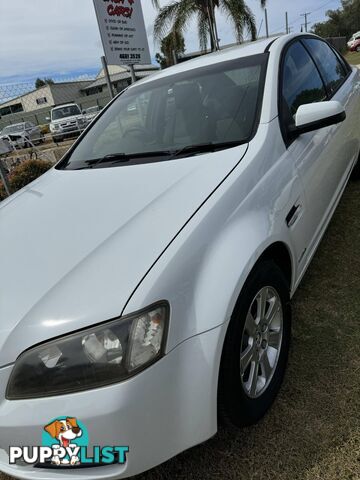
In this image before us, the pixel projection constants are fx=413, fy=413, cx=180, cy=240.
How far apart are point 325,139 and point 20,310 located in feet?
7.09

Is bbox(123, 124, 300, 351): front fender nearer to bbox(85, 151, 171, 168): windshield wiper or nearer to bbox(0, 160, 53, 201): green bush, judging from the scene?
bbox(85, 151, 171, 168): windshield wiper

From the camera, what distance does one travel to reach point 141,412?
1329 mm

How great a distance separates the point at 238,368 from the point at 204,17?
16215 mm

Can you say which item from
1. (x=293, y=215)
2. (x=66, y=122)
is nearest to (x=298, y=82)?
(x=293, y=215)

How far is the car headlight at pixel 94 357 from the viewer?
52.9 inches

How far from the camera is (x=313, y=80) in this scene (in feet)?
9.74

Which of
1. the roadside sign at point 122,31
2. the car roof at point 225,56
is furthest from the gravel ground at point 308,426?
the roadside sign at point 122,31

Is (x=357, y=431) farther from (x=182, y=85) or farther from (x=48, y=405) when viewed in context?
(x=182, y=85)

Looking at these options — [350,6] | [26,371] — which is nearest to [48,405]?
[26,371]

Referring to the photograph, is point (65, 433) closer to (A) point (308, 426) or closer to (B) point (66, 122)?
(A) point (308, 426)

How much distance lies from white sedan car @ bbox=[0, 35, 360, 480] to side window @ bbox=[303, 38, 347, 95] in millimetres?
613

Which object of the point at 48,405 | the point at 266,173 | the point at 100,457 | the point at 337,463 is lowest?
the point at 337,463

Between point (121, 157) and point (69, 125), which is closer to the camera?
point (121, 157)

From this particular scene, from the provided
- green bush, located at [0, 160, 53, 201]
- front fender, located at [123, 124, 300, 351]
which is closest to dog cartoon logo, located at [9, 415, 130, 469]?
front fender, located at [123, 124, 300, 351]
